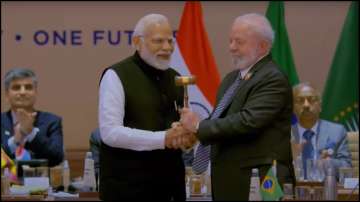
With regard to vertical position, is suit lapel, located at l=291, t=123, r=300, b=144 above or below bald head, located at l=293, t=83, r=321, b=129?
below

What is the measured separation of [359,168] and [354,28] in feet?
5.61

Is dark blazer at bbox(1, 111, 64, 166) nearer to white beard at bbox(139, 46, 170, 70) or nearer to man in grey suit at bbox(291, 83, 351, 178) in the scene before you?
man in grey suit at bbox(291, 83, 351, 178)

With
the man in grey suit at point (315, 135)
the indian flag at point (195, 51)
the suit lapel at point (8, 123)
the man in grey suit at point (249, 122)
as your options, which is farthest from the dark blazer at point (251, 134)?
the indian flag at point (195, 51)

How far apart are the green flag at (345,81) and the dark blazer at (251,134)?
11.1 ft

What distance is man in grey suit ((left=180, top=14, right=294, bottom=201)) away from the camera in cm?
452

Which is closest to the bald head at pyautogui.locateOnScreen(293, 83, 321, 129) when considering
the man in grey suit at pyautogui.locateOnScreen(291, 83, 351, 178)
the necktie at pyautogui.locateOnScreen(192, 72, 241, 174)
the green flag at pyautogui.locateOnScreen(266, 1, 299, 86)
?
the man in grey suit at pyautogui.locateOnScreen(291, 83, 351, 178)

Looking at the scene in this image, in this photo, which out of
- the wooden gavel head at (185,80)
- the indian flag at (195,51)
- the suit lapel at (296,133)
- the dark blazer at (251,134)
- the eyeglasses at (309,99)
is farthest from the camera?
the indian flag at (195,51)

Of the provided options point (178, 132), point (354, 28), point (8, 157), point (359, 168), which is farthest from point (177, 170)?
point (354, 28)

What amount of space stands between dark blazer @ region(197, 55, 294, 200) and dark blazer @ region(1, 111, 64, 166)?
2.19 m

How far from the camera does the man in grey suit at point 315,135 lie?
6.85m

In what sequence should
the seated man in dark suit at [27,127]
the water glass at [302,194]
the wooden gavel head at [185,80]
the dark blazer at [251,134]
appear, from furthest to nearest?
the seated man in dark suit at [27,127] < the wooden gavel head at [185,80] < the dark blazer at [251,134] < the water glass at [302,194]

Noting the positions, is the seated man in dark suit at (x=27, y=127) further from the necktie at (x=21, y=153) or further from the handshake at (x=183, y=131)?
the handshake at (x=183, y=131)

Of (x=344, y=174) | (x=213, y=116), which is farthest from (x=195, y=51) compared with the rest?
(x=213, y=116)

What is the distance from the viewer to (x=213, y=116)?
15.7 feet
